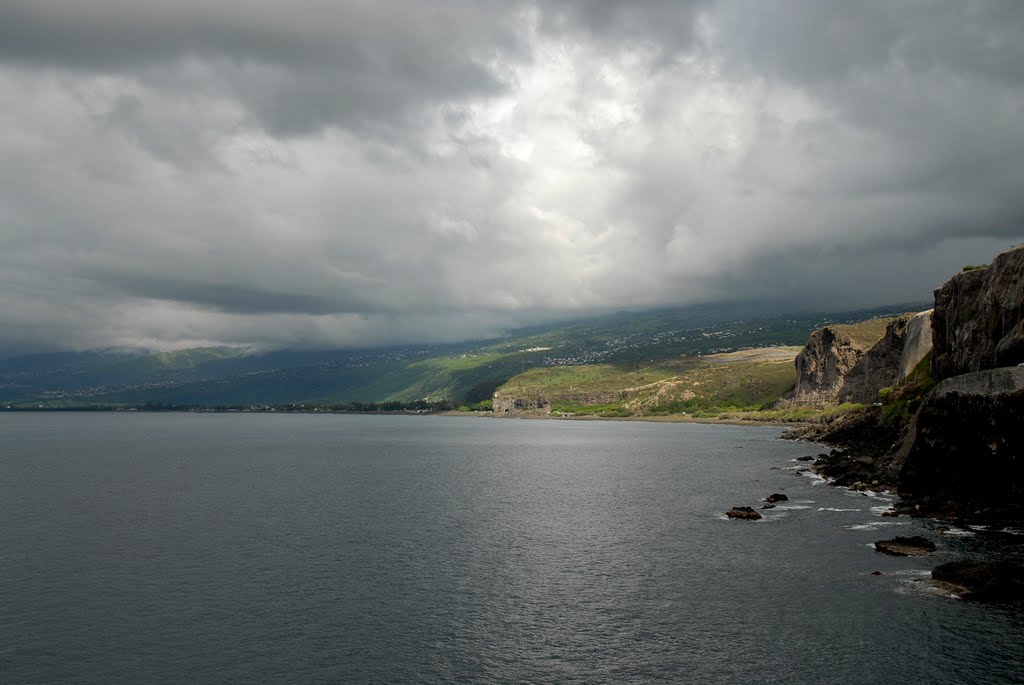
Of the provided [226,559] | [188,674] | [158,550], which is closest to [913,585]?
[188,674]

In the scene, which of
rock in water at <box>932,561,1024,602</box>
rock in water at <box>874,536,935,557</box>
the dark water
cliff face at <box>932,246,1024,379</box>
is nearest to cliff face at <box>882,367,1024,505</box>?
cliff face at <box>932,246,1024,379</box>

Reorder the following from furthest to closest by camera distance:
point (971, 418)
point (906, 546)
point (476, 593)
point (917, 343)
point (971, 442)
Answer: point (917, 343), point (971, 418), point (971, 442), point (906, 546), point (476, 593)

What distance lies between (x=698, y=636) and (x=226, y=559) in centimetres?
4139

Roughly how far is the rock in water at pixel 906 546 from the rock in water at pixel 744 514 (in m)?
16.5

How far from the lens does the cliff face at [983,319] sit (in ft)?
249

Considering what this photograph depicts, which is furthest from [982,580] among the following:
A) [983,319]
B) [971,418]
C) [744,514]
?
[983,319]

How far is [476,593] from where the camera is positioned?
4934cm

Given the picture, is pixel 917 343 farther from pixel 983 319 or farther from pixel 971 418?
pixel 971 418

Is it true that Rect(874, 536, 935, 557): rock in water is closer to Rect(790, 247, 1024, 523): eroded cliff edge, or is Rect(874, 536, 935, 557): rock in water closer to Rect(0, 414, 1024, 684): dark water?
Rect(0, 414, 1024, 684): dark water

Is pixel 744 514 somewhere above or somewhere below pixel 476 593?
below

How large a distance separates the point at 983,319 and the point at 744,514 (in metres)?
41.8

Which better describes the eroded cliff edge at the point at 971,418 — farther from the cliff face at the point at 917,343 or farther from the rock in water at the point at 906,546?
the cliff face at the point at 917,343

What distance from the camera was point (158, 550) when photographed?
6300 cm

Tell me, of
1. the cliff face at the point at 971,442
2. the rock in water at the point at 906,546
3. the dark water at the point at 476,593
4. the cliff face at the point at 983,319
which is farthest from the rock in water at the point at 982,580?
the cliff face at the point at 983,319
